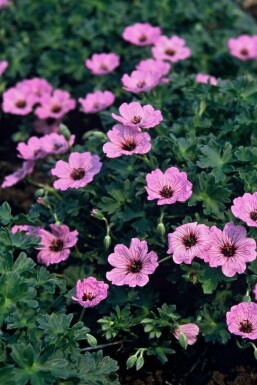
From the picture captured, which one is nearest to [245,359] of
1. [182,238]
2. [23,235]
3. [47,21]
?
[182,238]

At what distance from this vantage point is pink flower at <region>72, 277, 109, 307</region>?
3.26m

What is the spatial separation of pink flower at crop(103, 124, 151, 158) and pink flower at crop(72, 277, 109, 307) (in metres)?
0.61

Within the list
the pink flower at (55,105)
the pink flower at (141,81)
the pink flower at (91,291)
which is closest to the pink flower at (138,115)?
the pink flower at (141,81)

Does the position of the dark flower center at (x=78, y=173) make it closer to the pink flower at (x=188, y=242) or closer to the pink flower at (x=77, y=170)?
the pink flower at (x=77, y=170)

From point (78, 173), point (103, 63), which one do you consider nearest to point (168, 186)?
point (78, 173)

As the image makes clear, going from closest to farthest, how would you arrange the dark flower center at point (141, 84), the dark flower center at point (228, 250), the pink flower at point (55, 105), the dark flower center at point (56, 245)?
the dark flower center at point (228, 250) → the dark flower center at point (56, 245) → the dark flower center at point (141, 84) → the pink flower at point (55, 105)

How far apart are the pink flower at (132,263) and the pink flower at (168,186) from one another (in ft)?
0.75

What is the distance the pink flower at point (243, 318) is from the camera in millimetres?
3172

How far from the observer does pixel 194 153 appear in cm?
366

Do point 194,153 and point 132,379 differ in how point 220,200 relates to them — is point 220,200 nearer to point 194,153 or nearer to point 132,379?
point 194,153

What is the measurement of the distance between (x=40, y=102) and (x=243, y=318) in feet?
7.68

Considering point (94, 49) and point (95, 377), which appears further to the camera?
point (94, 49)

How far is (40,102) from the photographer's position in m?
4.91

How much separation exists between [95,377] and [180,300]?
746 mm
